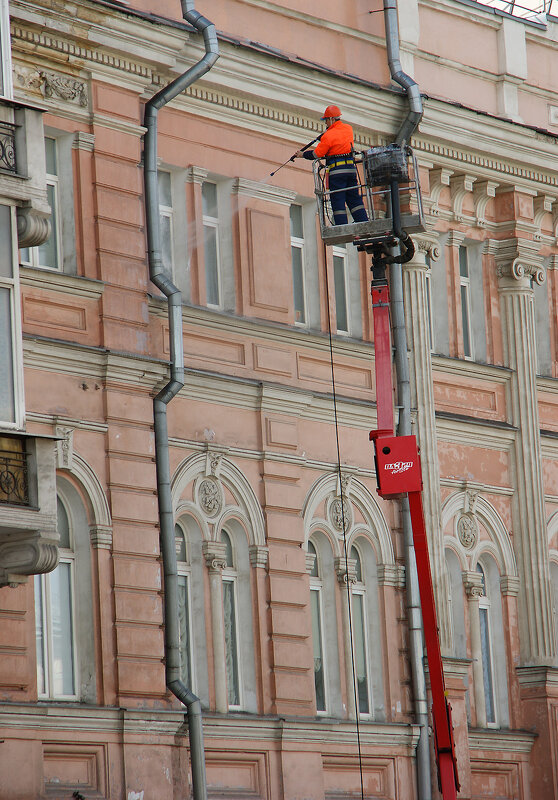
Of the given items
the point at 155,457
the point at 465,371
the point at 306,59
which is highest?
the point at 306,59

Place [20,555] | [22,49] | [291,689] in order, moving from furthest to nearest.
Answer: [291,689] → [22,49] → [20,555]

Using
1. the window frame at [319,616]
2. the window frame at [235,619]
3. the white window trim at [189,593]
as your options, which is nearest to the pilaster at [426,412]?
the window frame at [319,616]

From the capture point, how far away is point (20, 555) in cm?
1836

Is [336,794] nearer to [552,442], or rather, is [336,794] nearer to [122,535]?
[122,535]

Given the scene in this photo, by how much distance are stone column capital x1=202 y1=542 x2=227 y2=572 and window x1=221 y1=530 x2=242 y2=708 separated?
0.16 metres

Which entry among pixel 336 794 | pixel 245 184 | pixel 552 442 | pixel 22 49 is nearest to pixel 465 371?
pixel 552 442

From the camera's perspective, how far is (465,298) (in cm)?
2636

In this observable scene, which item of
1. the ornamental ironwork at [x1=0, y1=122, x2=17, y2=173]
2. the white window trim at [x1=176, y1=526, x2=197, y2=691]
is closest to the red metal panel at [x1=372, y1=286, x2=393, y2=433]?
the ornamental ironwork at [x1=0, y1=122, x2=17, y2=173]

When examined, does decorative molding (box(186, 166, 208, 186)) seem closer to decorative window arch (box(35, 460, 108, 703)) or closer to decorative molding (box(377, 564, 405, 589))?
decorative window arch (box(35, 460, 108, 703))

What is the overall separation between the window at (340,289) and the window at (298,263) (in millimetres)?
541

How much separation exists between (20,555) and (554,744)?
9.36 m

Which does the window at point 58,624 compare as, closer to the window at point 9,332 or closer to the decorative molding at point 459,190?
the window at point 9,332

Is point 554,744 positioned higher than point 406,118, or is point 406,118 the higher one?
point 406,118

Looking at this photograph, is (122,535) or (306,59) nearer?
(122,535)
